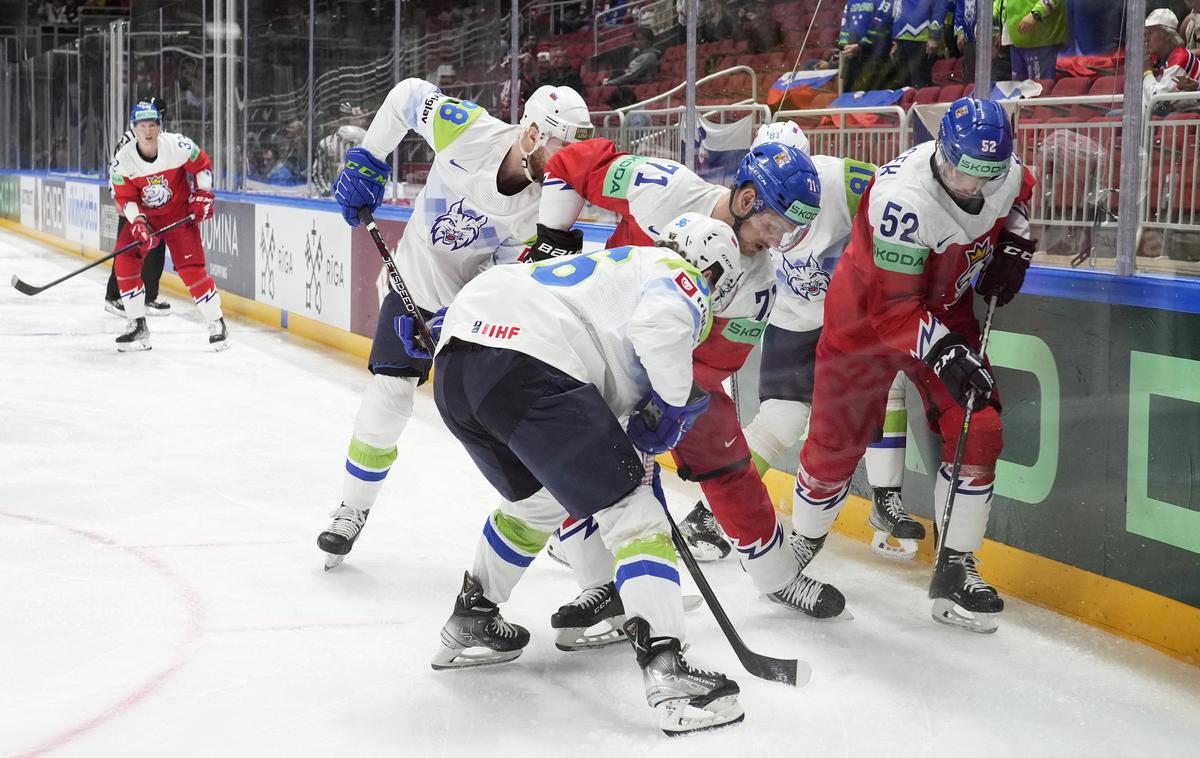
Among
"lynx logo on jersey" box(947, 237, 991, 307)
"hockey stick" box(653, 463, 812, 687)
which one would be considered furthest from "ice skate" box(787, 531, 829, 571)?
"hockey stick" box(653, 463, 812, 687)

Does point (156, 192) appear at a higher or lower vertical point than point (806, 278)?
higher

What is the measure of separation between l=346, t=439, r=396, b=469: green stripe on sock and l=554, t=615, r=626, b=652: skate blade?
819mm

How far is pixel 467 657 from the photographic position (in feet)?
8.86

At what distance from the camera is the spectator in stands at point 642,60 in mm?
4891

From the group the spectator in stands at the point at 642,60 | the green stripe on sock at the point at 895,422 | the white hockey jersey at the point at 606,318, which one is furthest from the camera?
the spectator in stands at the point at 642,60

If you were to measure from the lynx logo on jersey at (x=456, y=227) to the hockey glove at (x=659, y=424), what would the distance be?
1.27 m

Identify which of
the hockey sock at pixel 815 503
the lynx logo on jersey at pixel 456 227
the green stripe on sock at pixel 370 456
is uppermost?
the lynx logo on jersey at pixel 456 227

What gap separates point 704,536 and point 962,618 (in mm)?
853

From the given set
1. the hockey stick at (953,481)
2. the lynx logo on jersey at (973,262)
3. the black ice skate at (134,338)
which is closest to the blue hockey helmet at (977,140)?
the lynx logo on jersey at (973,262)

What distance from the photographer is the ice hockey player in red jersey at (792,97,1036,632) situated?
291cm

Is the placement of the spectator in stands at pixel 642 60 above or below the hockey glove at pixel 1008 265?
above

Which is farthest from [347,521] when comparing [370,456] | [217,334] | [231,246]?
[231,246]

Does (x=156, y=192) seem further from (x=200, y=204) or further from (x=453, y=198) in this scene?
(x=453, y=198)

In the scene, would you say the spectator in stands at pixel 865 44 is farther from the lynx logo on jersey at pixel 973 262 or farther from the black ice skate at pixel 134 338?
the black ice skate at pixel 134 338
